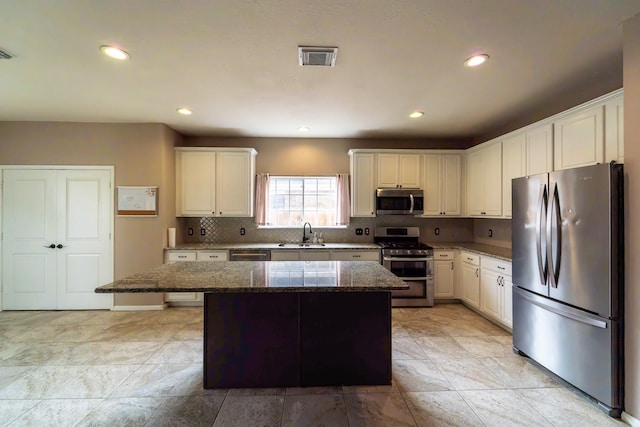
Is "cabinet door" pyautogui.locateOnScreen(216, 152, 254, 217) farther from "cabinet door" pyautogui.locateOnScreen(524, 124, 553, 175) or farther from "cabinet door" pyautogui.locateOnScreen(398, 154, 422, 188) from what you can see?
"cabinet door" pyautogui.locateOnScreen(524, 124, 553, 175)

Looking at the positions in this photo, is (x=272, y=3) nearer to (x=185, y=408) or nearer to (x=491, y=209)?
(x=185, y=408)

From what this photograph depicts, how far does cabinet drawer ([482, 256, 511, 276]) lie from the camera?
3241 mm

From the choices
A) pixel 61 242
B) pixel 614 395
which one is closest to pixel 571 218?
pixel 614 395

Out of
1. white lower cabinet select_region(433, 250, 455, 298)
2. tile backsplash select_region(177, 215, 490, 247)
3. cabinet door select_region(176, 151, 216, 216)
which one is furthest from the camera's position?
tile backsplash select_region(177, 215, 490, 247)

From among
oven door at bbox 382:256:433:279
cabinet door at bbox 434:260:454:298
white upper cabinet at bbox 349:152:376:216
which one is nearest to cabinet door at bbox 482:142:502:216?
cabinet door at bbox 434:260:454:298

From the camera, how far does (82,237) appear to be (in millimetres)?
4004

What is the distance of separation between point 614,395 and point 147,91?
4.79m

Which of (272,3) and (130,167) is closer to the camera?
(272,3)

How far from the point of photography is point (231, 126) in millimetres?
4191

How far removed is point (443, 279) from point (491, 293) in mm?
799

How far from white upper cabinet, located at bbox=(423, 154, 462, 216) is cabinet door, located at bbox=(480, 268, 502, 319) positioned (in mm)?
1237

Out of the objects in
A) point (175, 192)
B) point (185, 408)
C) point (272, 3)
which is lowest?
point (185, 408)

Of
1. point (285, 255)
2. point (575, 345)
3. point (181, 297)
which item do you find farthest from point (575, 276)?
point (181, 297)

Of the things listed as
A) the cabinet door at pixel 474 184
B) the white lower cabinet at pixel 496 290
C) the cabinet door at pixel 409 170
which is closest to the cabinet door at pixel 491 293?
the white lower cabinet at pixel 496 290
